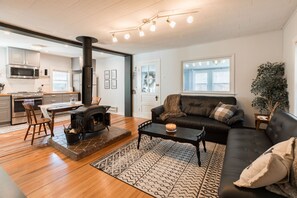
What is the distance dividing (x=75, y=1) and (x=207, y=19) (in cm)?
220

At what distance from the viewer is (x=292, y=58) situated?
109 inches

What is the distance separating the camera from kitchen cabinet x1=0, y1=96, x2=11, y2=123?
4.58 m

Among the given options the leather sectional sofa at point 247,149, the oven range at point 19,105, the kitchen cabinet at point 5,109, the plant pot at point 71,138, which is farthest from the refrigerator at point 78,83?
the leather sectional sofa at point 247,149

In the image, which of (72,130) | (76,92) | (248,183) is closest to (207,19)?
(248,183)

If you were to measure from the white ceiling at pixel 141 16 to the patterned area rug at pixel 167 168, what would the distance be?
241 cm

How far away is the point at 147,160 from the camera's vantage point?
2580mm

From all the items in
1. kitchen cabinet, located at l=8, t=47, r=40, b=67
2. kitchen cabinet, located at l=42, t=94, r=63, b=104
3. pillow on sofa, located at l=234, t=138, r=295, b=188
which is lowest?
pillow on sofa, located at l=234, t=138, r=295, b=188

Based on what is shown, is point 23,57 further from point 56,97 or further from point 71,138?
point 71,138

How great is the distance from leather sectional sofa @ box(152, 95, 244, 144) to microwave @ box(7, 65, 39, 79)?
4556mm

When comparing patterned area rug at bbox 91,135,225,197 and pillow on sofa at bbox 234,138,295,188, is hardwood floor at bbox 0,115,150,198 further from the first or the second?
pillow on sofa at bbox 234,138,295,188

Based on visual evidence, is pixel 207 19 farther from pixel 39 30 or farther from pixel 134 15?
pixel 39 30

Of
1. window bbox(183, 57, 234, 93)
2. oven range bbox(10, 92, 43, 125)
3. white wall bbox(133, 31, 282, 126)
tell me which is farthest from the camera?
oven range bbox(10, 92, 43, 125)

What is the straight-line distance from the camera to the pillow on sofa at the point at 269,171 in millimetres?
1084

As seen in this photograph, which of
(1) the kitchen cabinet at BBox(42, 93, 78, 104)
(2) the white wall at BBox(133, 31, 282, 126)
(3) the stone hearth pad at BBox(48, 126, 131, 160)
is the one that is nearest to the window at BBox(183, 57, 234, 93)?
(2) the white wall at BBox(133, 31, 282, 126)
